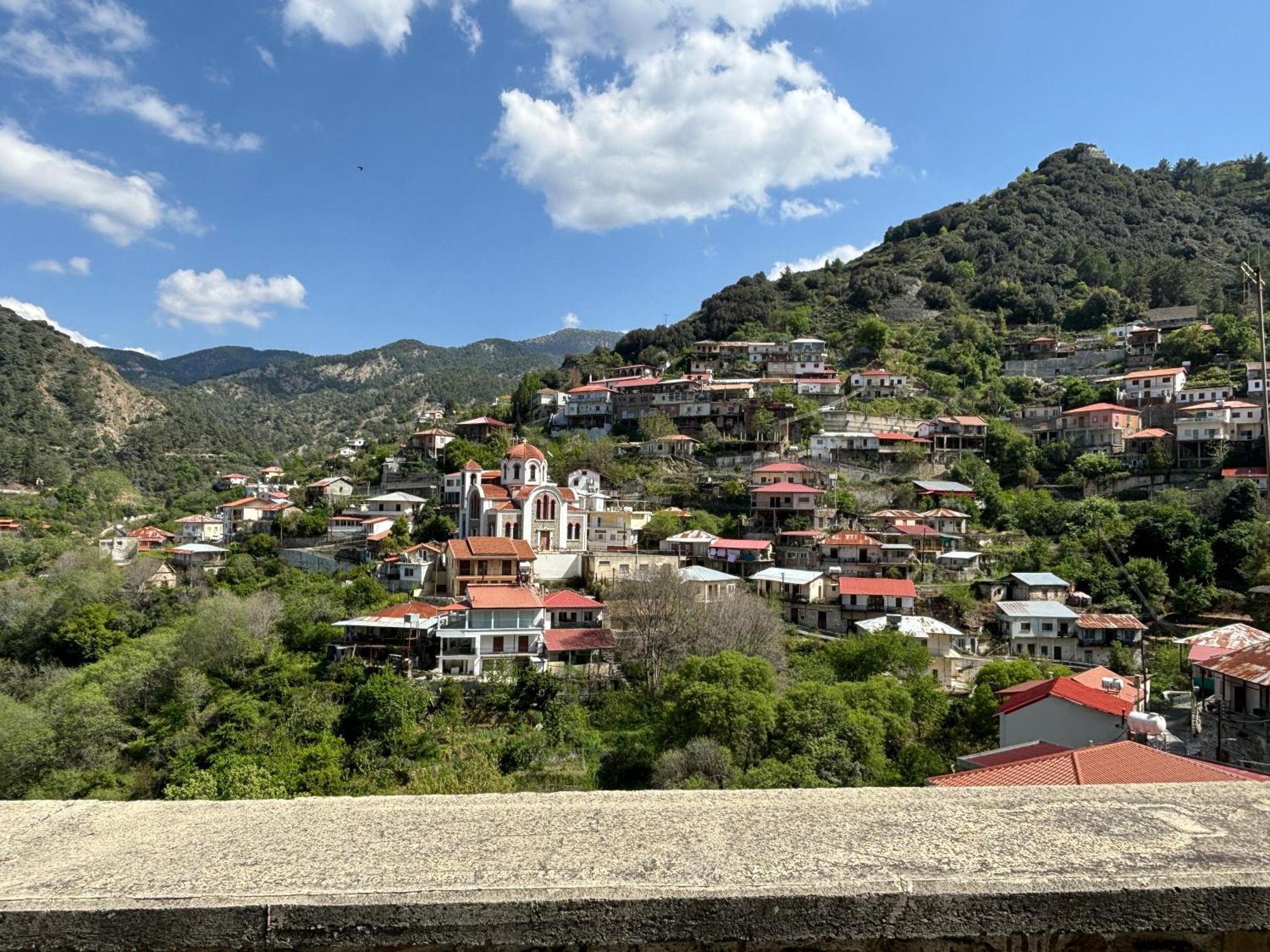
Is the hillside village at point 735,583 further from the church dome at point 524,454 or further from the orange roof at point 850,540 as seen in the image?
the church dome at point 524,454

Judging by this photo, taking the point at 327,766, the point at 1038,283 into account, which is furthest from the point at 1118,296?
the point at 327,766

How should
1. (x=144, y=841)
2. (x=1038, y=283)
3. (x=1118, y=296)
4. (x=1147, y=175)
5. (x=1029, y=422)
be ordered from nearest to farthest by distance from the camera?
1. (x=144, y=841)
2. (x=1029, y=422)
3. (x=1118, y=296)
4. (x=1038, y=283)
5. (x=1147, y=175)

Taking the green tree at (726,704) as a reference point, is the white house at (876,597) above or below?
above

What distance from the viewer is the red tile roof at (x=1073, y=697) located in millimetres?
13516

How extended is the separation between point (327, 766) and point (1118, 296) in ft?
226

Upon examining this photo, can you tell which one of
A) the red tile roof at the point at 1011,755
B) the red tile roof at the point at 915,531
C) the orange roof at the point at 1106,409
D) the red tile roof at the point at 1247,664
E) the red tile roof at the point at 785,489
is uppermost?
the orange roof at the point at 1106,409

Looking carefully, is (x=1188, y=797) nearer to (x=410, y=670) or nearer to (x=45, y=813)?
(x=45, y=813)

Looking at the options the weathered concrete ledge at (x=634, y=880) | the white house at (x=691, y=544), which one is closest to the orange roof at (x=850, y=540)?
the white house at (x=691, y=544)

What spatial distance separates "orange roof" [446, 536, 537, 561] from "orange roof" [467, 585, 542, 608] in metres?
2.70

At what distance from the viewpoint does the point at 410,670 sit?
968 inches

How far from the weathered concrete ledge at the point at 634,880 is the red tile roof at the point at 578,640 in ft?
77.1

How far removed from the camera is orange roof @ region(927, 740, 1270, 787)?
6000mm

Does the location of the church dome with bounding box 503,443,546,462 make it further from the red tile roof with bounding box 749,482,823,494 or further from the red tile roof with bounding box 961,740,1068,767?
the red tile roof with bounding box 961,740,1068,767

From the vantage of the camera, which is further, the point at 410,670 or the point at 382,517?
the point at 382,517
